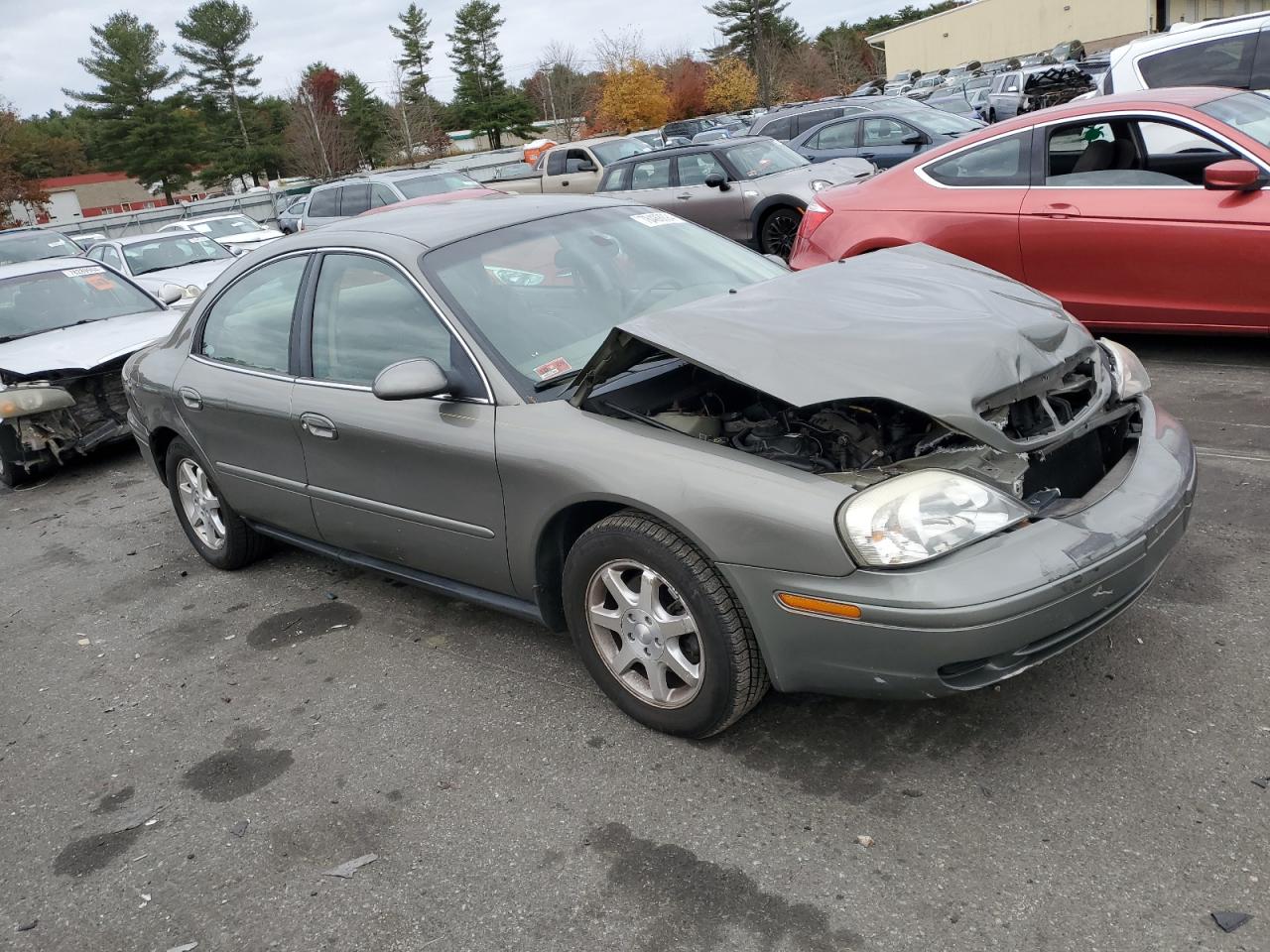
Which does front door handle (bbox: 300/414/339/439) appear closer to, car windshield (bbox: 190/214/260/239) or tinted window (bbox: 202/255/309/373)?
tinted window (bbox: 202/255/309/373)

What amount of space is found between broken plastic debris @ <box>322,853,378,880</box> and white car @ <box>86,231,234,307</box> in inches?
417

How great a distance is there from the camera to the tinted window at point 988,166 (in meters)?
6.46

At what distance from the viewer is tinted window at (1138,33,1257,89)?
A: 29.6ft

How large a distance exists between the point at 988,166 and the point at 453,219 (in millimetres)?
3923

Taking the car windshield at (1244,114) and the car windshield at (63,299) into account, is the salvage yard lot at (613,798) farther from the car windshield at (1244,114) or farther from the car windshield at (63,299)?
the car windshield at (63,299)

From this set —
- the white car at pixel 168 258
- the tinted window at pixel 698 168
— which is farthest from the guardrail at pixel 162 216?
the tinted window at pixel 698 168

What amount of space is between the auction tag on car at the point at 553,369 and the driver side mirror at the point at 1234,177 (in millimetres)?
4022

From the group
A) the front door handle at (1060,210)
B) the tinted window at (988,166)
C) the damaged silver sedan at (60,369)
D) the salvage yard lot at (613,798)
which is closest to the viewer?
the salvage yard lot at (613,798)

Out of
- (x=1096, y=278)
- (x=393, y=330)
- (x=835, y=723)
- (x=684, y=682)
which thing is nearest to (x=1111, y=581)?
(x=835, y=723)

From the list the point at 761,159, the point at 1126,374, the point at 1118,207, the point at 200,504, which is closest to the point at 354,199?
the point at 761,159

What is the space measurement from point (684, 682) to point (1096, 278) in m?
4.22

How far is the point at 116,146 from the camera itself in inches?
2510

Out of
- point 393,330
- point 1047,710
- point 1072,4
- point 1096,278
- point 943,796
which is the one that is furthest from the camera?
point 1072,4

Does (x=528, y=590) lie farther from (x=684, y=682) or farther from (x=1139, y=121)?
(x=1139, y=121)
